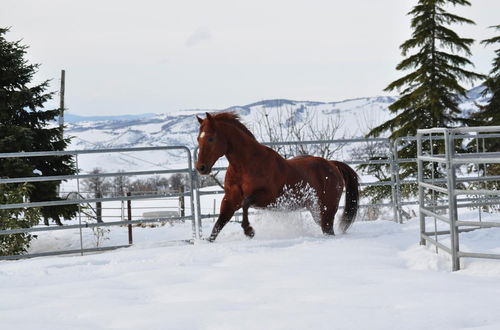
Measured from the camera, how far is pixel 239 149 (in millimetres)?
6223

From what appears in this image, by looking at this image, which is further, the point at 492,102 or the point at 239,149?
the point at 492,102

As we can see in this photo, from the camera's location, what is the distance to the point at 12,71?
14.1m

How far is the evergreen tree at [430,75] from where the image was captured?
61.9 feet

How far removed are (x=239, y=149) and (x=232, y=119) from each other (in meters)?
0.40

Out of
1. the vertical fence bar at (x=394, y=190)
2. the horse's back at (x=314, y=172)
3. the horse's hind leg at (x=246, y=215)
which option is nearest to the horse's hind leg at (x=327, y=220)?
the horse's back at (x=314, y=172)

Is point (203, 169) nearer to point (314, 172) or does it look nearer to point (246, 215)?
point (246, 215)

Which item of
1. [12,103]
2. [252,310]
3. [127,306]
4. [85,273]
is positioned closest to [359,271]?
[252,310]

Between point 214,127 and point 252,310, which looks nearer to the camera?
point 252,310

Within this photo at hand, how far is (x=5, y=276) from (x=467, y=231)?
4.71m

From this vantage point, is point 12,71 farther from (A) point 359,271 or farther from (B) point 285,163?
(A) point 359,271

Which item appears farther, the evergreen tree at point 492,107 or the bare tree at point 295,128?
the evergreen tree at point 492,107

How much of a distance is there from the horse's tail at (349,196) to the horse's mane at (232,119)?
160cm

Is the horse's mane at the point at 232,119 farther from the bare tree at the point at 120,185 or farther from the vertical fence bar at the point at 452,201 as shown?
the bare tree at the point at 120,185

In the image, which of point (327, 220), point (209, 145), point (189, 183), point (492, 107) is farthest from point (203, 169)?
point (492, 107)
